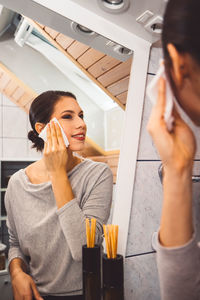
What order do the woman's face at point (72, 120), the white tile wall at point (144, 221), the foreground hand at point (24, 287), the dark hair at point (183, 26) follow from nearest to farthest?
1. the dark hair at point (183, 26)
2. the foreground hand at point (24, 287)
3. the woman's face at point (72, 120)
4. the white tile wall at point (144, 221)

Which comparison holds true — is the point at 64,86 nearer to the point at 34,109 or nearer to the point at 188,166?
the point at 34,109

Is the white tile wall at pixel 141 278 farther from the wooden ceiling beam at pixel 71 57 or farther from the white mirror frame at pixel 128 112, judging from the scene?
the wooden ceiling beam at pixel 71 57

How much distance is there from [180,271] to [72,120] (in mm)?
460

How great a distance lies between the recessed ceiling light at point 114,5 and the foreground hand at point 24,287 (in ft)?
2.47

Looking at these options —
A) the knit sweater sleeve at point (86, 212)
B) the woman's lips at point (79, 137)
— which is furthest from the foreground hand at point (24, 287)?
the woman's lips at point (79, 137)

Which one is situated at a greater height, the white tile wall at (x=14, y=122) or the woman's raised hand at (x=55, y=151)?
the white tile wall at (x=14, y=122)

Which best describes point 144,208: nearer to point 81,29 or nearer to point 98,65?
point 98,65

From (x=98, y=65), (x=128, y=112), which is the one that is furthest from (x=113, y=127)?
(x=98, y=65)

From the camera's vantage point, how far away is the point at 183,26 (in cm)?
39

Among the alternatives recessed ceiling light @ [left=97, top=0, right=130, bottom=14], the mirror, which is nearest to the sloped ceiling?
the mirror

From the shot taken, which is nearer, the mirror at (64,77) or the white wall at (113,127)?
the mirror at (64,77)

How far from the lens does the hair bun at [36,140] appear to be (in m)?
0.68

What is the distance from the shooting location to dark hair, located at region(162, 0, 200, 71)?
385mm

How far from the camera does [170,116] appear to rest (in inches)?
19.2
